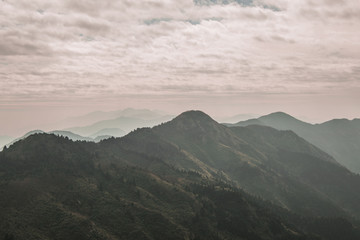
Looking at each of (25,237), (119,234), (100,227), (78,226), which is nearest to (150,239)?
(119,234)

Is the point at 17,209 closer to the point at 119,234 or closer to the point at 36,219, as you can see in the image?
the point at 36,219

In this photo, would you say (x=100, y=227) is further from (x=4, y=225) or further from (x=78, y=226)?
(x=4, y=225)

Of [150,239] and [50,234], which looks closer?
[50,234]

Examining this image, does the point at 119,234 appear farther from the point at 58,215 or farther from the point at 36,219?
the point at 36,219

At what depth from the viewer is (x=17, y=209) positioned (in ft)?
641

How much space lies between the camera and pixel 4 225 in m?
Answer: 174

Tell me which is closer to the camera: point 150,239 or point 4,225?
point 4,225

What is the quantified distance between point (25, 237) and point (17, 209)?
38.5 m

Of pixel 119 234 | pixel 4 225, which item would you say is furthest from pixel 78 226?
pixel 4 225

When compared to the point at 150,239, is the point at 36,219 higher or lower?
higher

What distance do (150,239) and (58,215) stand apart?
72189 millimetres

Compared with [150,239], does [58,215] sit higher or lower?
higher

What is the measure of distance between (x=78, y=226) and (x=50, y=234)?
18.2m

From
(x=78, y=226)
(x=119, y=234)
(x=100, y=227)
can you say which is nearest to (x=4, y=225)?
(x=78, y=226)
